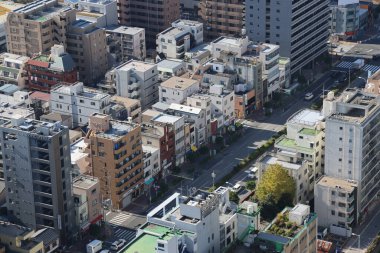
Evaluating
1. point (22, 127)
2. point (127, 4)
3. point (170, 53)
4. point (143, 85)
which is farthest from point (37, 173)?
point (127, 4)

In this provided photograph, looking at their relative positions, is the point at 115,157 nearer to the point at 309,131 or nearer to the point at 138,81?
the point at 309,131

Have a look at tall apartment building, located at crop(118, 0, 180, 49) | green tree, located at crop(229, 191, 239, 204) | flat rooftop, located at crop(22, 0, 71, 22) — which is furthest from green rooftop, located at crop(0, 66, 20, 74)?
green tree, located at crop(229, 191, 239, 204)

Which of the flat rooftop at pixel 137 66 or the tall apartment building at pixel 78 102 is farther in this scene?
the flat rooftop at pixel 137 66

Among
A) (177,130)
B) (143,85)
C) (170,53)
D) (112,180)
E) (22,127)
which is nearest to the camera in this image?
(22,127)

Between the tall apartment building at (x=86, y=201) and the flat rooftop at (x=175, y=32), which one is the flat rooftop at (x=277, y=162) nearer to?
the tall apartment building at (x=86, y=201)

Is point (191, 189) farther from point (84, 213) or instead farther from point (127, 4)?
point (127, 4)

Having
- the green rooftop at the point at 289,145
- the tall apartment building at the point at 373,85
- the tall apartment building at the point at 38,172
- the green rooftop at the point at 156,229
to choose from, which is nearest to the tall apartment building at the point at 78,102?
the tall apartment building at the point at 38,172
